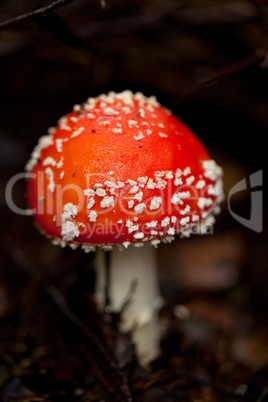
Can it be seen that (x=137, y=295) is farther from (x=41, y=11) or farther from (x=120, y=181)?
(x=41, y=11)

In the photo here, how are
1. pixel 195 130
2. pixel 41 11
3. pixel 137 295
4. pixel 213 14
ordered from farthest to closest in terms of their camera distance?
pixel 195 130
pixel 213 14
pixel 137 295
pixel 41 11

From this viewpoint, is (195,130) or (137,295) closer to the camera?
(137,295)

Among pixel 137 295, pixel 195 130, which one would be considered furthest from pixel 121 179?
pixel 195 130

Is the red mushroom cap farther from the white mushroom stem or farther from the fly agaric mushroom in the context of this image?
the white mushroom stem

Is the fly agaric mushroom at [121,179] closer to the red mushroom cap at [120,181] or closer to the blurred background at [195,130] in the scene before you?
the red mushroom cap at [120,181]

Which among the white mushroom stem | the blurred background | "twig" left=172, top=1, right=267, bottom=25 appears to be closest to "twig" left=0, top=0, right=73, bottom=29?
the blurred background
